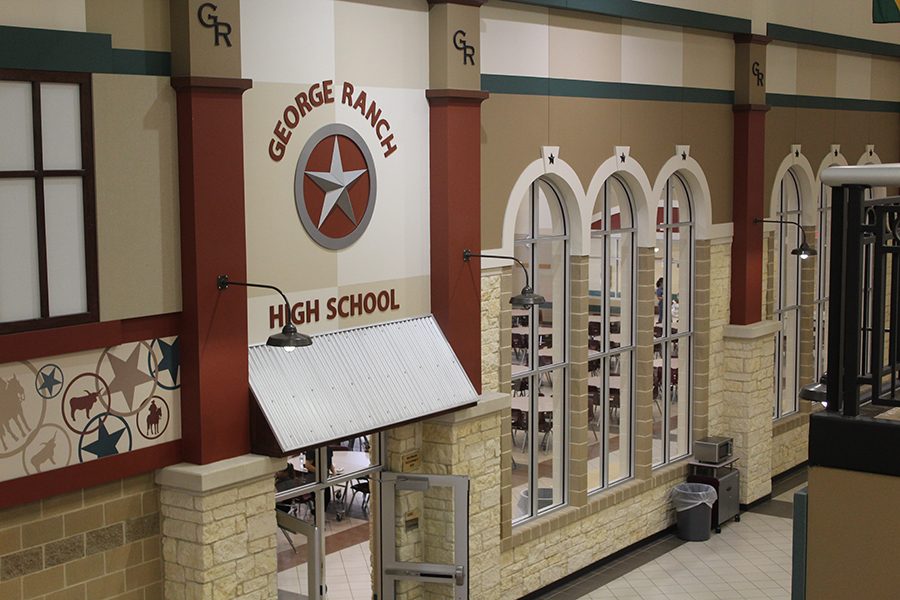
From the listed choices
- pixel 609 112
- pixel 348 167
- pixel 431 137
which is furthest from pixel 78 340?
pixel 609 112

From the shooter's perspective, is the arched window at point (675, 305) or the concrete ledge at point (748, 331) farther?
the concrete ledge at point (748, 331)

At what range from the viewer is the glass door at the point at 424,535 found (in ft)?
36.1

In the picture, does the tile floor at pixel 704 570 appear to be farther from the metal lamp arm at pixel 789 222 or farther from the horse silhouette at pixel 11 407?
the horse silhouette at pixel 11 407

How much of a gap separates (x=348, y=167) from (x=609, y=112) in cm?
445

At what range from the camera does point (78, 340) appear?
26.6 feet

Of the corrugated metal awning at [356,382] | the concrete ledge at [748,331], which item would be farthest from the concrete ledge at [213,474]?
the concrete ledge at [748,331]

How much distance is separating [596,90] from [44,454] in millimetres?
7801

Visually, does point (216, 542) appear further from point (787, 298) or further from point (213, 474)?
point (787, 298)

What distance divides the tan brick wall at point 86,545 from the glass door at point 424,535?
2.80 m

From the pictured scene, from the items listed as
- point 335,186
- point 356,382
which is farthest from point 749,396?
point 335,186

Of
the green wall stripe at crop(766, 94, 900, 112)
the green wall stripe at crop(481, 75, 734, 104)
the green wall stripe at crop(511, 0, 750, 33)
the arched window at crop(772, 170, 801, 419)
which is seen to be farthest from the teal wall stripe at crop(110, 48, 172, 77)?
the arched window at crop(772, 170, 801, 419)

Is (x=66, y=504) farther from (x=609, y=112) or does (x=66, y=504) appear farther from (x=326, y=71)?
(x=609, y=112)

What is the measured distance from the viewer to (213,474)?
8.66 metres

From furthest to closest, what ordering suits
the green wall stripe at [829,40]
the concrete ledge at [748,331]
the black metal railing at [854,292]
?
the green wall stripe at [829,40] → the concrete ledge at [748,331] → the black metal railing at [854,292]
